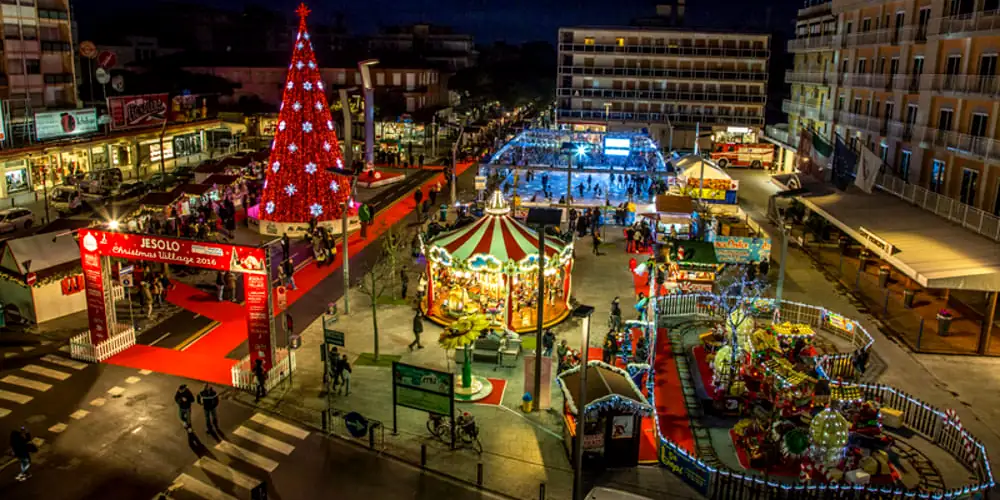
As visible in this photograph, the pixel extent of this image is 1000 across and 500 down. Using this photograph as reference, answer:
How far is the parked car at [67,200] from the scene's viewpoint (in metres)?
42.2

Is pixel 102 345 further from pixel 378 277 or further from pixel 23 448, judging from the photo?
pixel 378 277

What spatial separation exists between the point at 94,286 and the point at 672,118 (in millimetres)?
61631

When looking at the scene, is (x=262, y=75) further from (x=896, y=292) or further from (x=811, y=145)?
(x=896, y=292)

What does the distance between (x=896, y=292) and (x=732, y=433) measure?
16.2m

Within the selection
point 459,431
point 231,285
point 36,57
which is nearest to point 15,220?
point 231,285

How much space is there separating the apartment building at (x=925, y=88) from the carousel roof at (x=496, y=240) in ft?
57.1

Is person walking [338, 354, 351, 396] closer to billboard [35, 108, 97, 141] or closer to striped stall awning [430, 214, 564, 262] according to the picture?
striped stall awning [430, 214, 564, 262]

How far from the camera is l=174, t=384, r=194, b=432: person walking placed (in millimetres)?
17719

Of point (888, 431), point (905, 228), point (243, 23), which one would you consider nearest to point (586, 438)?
point (888, 431)

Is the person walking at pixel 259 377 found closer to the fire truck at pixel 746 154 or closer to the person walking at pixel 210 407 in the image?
the person walking at pixel 210 407

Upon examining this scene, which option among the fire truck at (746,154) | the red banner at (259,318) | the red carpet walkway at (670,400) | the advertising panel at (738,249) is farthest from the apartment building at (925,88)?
the red banner at (259,318)

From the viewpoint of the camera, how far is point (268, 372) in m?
20.4

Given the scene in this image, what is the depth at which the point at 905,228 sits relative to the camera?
93.1 feet

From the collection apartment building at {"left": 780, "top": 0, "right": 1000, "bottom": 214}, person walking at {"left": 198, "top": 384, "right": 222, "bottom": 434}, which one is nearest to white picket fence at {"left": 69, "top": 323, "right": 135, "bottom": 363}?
person walking at {"left": 198, "top": 384, "right": 222, "bottom": 434}
